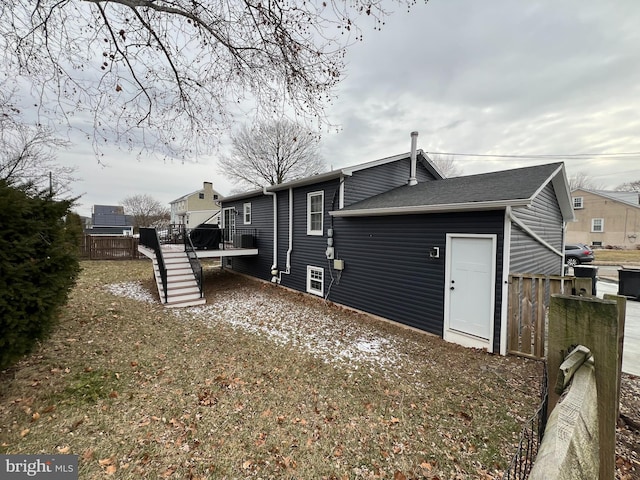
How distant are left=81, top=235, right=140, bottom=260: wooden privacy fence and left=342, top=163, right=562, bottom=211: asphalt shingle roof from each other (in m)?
15.9

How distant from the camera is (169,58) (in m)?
4.92

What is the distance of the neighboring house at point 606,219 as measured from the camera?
24.6 metres

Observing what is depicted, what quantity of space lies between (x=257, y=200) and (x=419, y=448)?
1070 centimetres

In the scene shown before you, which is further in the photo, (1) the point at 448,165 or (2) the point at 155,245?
(1) the point at 448,165

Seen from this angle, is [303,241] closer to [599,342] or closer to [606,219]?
[599,342]

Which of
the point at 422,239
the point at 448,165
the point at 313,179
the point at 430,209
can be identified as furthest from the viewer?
the point at 448,165

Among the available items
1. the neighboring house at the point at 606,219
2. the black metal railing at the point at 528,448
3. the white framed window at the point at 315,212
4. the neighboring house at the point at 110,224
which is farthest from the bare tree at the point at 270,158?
the neighboring house at the point at 606,219

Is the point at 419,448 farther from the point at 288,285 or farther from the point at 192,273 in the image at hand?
the point at 192,273

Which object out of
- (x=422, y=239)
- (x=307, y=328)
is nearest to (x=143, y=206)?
(x=307, y=328)

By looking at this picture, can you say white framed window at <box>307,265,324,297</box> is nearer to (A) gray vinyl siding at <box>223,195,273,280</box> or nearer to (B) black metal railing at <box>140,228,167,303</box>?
(A) gray vinyl siding at <box>223,195,273,280</box>

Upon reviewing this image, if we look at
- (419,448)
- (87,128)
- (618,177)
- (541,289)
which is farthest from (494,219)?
(618,177)

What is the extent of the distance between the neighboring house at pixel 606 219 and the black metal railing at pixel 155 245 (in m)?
32.4

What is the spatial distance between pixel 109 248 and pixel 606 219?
4138 cm

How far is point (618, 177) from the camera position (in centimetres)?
3912
